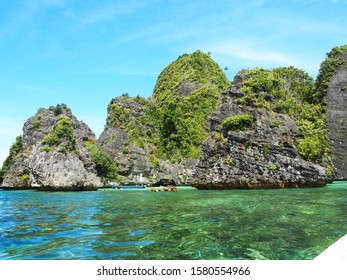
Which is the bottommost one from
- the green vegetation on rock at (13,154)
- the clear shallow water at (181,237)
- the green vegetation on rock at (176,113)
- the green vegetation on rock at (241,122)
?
the clear shallow water at (181,237)

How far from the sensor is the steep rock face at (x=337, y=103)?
53425mm

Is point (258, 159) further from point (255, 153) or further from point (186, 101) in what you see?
point (186, 101)

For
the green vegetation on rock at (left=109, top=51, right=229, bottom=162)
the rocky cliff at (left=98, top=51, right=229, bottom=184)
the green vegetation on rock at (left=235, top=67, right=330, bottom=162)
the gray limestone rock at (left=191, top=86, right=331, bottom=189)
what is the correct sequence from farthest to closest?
the green vegetation on rock at (left=109, top=51, right=229, bottom=162) → the rocky cliff at (left=98, top=51, right=229, bottom=184) → the green vegetation on rock at (left=235, top=67, right=330, bottom=162) → the gray limestone rock at (left=191, top=86, right=331, bottom=189)

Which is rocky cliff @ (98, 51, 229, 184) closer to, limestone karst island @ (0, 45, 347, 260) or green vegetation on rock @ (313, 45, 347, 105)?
limestone karst island @ (0, 45, 347, 260)

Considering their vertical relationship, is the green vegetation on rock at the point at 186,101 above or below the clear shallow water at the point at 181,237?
above

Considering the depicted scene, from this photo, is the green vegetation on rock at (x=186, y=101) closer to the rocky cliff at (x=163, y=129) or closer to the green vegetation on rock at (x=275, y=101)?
the rocky cliff at (x=163, y=129)

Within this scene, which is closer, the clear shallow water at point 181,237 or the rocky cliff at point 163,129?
the clear shallow water at point 181,237

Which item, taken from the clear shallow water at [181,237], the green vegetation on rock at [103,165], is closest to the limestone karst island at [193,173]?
the clear shallow water at [181,237]

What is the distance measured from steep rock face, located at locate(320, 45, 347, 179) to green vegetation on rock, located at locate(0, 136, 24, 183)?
62244 millimetres

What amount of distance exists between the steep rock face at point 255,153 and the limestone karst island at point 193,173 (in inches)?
4.7

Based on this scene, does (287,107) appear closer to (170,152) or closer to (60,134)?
(60,134)

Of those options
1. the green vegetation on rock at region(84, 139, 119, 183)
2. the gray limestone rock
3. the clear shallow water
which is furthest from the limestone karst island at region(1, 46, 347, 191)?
the clear shallow water

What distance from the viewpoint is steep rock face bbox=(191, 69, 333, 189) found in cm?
3147

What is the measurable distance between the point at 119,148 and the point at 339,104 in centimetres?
4870
